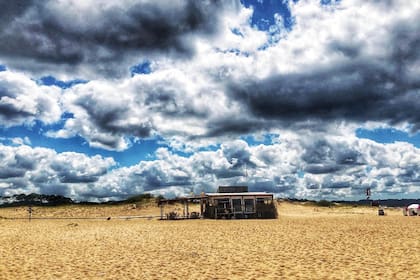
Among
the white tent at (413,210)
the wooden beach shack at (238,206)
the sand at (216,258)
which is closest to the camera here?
the sand at (216,258)

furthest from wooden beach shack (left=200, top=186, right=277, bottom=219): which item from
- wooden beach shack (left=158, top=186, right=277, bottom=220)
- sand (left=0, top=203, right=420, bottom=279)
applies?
sand (left=0, top=203, right=420, bottom=279)

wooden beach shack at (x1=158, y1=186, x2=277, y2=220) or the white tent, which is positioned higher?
wooden beach shack at (x1=158, y1=186, x2=277, y2=220)

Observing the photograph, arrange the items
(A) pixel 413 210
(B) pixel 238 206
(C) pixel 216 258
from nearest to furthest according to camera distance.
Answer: (C) pixel 216 258
(B) pixel 238 206
(A) pixel 413 210

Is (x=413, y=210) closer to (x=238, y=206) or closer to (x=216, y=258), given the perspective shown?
(x=238, y=206)

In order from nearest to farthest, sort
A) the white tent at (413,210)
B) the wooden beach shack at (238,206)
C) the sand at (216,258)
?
the sand at (216,258), the wooden beach shack at (238,206), the white tent at (413,210)

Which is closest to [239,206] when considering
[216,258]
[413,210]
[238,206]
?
[238,206]

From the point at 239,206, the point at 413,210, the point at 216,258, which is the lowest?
the point at 413,210

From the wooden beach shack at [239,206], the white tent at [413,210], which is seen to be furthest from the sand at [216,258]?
the white tent at [413,210]

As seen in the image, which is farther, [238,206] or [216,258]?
[238,206]

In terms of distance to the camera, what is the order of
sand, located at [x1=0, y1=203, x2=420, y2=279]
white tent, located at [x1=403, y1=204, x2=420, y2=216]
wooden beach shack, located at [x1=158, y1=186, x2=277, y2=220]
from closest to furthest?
sand, located at [x1=0, y1=203, x2=420, y2=279] → wooden beach shack, located at [x1=158, y1=186, x2=277, y2=220] → white tent, located at [x1=403, y1=204, x2=420, y2=216]

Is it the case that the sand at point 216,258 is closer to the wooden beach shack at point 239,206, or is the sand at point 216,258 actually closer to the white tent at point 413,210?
the wooden beach shack at point 239,206

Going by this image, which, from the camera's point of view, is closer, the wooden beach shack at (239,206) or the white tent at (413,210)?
the wooden beach shack at (239,206)

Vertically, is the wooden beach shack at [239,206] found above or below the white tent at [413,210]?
above

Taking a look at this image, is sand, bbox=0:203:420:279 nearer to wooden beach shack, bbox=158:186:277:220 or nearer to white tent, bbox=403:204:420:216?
wooden beach shack, bbox=158:186:277:220
